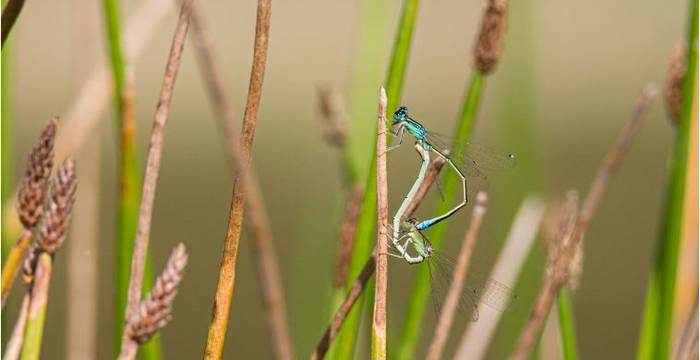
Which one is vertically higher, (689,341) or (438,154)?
(438,154)

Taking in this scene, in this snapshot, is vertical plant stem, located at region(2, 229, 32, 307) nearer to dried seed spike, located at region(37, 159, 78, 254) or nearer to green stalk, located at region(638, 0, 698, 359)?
dried seed spike, located at region(37, 159, 78, 254)

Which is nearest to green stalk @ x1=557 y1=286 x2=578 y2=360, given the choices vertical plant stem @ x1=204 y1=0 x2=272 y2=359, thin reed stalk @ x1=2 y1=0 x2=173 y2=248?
vertical plant stem @ x1=204 y1=0 x2=272 y2=359

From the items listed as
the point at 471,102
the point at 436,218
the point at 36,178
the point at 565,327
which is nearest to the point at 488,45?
the point at 471,102

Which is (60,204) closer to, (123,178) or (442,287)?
(123,178)

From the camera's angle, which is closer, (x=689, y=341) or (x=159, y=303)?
(x=159, y=303)

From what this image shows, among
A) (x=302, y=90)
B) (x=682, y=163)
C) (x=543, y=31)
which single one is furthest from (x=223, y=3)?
(x=682, y=163)

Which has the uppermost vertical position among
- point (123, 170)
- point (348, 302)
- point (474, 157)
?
point (474, 157)

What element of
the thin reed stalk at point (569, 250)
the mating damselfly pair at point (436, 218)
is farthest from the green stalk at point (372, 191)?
the thin reed stalk at point (569, 250)

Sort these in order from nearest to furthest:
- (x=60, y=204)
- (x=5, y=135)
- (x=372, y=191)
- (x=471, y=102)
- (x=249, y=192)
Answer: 1. (x=249, y=192)
2. (x=60, y=204)
3. (x=372, y=191)
4. (x=471, y=102)
5. (x=5, y=135)
